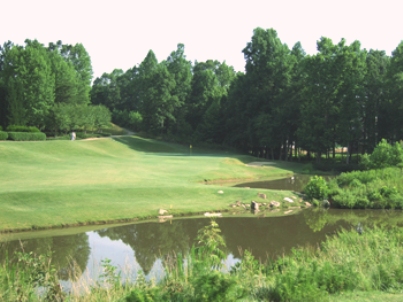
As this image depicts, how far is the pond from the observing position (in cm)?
1411

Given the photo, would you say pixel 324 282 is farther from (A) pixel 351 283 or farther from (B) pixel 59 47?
(B) pixel 59 47

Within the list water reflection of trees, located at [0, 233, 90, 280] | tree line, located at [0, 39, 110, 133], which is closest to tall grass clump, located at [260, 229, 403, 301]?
water reflection of trees, located at [0, 233, 90, 280]

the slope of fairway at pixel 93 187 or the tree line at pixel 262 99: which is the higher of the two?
the tree line at pixel 262 99

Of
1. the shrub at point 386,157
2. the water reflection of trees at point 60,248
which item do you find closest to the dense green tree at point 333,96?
the shrub at point 386,157

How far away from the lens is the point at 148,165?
129 feet

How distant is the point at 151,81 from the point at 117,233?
5897 centimetres

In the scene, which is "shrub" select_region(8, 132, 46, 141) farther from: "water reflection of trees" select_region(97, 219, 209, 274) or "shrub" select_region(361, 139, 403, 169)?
"shrub" select_region(361, 139, 403, 169)

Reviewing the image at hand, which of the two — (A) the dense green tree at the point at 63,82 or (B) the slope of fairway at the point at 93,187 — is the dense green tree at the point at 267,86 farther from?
(A) the dense green tree at the point at 63,82

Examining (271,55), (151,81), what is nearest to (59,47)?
(151,81)

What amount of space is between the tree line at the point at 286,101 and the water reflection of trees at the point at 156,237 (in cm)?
3558

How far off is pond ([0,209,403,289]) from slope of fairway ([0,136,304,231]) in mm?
1481

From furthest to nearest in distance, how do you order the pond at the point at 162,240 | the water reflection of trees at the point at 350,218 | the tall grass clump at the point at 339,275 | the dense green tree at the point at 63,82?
1. the dense green tree at the point at 63,82
2. the water reflection of trees at the point at 350,218
3. the pond at the point at 162,240
4. the tall grass clump at the point at 339,275

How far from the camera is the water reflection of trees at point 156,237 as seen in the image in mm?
15031

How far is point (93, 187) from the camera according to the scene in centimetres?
2461
